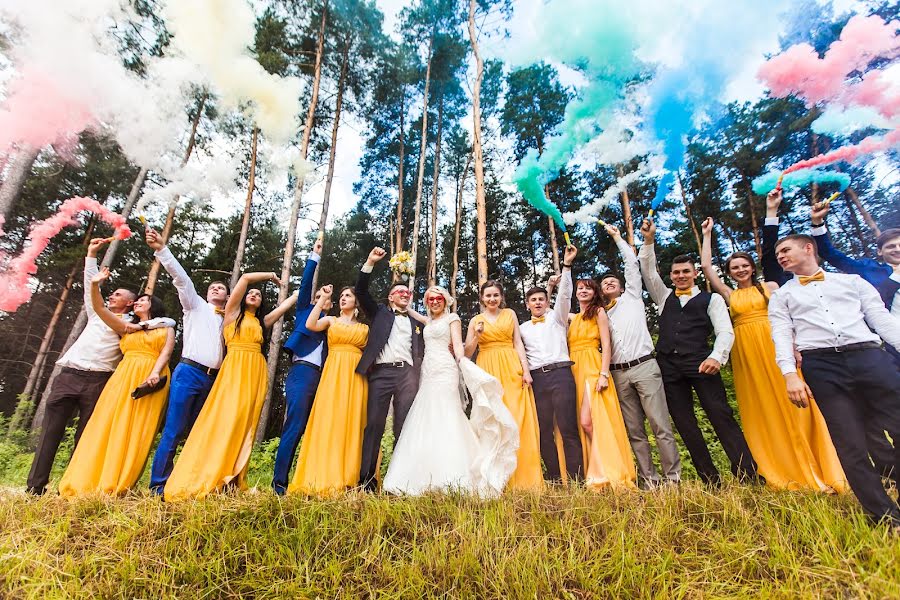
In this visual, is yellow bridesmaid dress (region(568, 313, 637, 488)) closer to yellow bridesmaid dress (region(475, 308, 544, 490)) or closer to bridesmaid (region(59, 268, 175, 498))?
yellow bridesmaid dress (region(475, 308, 544, 490))

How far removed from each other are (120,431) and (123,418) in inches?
5.1

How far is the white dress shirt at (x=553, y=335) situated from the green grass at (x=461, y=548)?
67.0 inches

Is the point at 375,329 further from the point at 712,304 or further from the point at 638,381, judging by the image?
the point at 712,304

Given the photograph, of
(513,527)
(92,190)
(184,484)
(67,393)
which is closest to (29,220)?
(92,190)

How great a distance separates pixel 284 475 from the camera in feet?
14.2

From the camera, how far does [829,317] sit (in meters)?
2.89

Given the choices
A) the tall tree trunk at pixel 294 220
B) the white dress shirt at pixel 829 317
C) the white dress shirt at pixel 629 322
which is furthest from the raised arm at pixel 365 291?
the tall tree trunk at pixel 294 220

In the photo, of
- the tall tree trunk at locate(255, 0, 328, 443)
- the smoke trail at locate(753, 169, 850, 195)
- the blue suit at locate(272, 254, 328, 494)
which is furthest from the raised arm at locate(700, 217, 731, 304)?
the tall tree trunk at locate(255, 0, 328, 443)

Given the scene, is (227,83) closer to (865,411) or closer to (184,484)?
(184,484)

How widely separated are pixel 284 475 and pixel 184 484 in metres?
0.89

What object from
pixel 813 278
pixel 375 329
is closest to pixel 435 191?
pixel 375 329

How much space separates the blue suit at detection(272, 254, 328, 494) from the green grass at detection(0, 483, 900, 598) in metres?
1.05

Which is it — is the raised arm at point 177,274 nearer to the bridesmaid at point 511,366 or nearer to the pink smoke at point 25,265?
the pink smoke at point 25,265

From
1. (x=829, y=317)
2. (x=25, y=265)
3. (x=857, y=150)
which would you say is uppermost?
(x=857, y=150)
